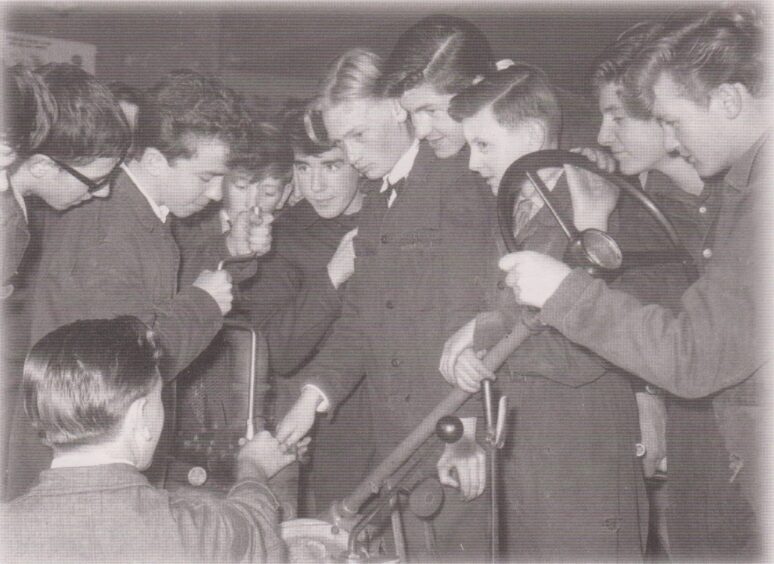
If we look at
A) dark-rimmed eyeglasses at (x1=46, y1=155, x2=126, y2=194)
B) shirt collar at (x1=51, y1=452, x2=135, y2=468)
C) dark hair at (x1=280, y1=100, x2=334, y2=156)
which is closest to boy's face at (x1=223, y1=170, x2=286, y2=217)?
dark hair at (x1=280, y1=100, x2=334, y2=156)

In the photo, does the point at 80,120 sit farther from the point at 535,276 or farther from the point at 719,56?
the point at 719,56

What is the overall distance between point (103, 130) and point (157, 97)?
1.00 ft

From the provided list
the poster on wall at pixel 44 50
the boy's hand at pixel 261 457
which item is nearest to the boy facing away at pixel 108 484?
the boy's hand at pixel 261 457

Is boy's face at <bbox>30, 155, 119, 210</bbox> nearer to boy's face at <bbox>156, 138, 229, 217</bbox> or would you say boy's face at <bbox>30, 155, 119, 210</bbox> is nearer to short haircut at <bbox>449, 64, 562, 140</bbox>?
boy's face at <bbox>156, 138, 229, 217</bbox>

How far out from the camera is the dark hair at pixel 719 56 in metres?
1.23

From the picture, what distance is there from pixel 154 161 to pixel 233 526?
1.00 meters

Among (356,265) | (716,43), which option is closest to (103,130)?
(356,265)

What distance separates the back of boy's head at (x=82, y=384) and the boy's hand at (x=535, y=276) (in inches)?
23.7

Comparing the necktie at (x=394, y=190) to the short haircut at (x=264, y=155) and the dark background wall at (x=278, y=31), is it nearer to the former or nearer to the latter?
the short haircut at (x=264, y=155)

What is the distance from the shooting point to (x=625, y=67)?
1843 mm

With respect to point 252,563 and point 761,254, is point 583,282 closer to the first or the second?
point 761,254

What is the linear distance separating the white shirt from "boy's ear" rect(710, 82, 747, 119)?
77 cm

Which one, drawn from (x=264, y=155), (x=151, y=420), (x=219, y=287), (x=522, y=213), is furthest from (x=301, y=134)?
(x=151, y=420)

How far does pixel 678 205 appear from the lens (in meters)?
1.85
